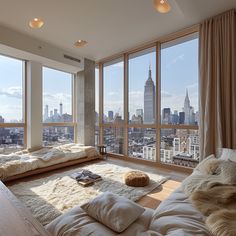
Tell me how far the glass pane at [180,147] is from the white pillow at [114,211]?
2.70 meters

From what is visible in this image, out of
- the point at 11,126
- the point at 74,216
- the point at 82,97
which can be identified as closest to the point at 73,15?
the point at 82,97

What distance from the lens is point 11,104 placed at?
14.1 ft

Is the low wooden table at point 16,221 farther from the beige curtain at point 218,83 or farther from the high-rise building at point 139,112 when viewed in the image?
the high-rise building at point 139,112

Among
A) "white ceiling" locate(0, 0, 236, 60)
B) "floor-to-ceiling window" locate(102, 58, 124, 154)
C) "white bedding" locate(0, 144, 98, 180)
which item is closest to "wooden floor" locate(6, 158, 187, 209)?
"white bedding" locate(0, 144, 98, 180)

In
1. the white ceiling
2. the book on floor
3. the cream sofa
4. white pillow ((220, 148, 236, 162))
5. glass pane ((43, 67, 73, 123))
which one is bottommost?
the book on floor

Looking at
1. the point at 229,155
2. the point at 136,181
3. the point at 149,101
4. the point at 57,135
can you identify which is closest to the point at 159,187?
the point at 136,181

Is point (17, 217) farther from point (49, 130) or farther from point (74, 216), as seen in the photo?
point (49, 130)

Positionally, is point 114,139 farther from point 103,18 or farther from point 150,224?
point 150,224

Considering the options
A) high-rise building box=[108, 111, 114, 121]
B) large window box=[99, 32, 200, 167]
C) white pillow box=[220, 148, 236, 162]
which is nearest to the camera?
white pillow box=[220, 148, 236, 162]

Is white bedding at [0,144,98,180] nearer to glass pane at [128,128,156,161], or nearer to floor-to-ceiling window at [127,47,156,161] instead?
glass pane at [128,128,156,161]

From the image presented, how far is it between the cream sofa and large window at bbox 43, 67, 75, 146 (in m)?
3.89

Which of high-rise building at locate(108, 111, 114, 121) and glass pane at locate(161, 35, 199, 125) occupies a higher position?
glass pane at locate(161, 35, 199, 125)

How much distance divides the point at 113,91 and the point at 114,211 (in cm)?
432

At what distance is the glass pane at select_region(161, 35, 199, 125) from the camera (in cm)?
372
